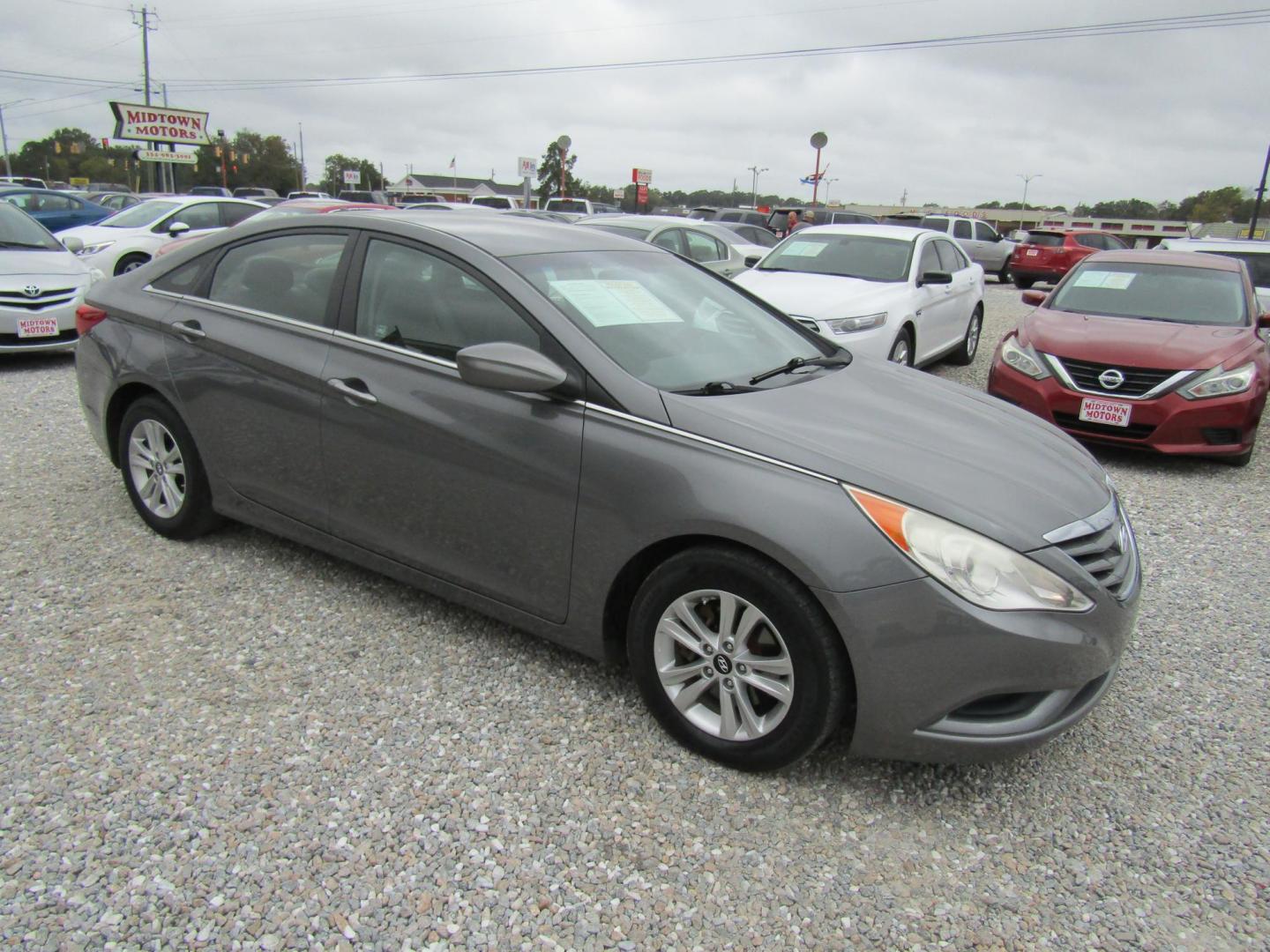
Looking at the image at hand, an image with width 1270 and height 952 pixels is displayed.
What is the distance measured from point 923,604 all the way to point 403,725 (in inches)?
64.5

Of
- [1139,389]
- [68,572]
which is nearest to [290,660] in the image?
[68,572]

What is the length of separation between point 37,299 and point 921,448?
828 cm

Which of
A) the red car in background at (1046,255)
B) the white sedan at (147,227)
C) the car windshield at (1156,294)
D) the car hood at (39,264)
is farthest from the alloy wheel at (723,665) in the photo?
the red car in background at (1046,255)

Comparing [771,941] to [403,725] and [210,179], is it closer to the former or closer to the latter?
[403,725]

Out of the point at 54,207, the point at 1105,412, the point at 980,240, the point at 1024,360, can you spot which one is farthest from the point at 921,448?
the point at 980,240

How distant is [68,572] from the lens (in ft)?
12.3

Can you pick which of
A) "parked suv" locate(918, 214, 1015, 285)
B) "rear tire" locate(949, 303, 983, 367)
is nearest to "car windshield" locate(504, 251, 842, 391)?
"rear tire" locate(949, 303, 983, 367)

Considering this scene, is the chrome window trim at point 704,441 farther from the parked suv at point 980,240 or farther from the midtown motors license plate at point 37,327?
the parked suv at point 980,240

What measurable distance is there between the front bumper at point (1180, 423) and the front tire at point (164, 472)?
542 centimetres

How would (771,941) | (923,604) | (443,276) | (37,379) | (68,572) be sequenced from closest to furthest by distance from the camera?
(771,941)
(923,604)
(443,276)
(68,572)
(37,379)

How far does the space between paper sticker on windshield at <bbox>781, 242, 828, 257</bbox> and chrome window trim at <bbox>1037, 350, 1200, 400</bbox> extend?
2970mm

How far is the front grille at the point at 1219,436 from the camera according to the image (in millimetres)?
5910

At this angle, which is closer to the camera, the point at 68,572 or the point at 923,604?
the point at 923,604

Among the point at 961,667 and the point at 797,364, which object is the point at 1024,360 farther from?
the point at 961,667
